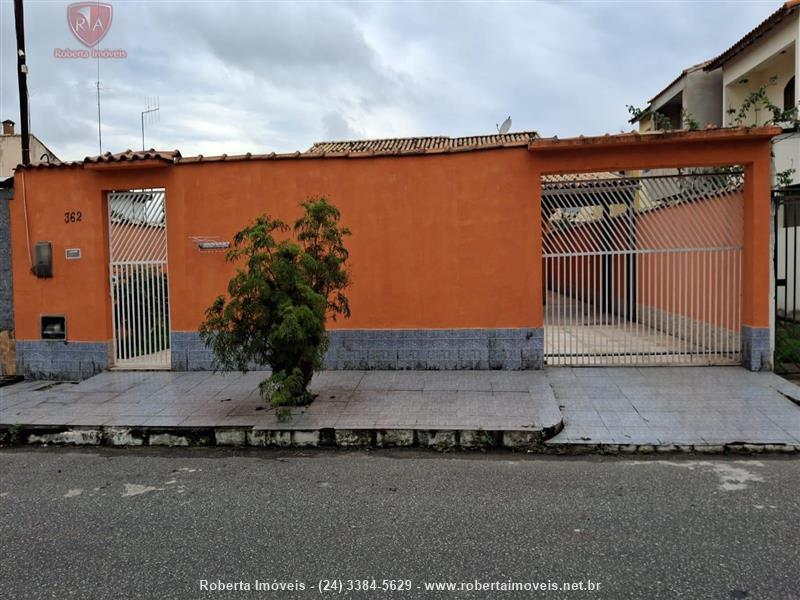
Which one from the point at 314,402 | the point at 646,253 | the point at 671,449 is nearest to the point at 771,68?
the point at 646,253

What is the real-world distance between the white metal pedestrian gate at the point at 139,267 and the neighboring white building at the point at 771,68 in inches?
419

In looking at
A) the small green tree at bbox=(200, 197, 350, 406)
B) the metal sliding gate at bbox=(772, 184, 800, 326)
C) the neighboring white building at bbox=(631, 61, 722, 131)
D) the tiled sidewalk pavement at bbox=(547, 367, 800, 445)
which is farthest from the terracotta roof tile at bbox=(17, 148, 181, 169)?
the neighboring white building at bbox=(631, 61, 722, 131)

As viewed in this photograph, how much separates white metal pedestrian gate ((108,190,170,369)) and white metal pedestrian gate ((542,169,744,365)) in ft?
17.9

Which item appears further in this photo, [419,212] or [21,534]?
[419,212]

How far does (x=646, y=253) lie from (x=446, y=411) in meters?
4.02

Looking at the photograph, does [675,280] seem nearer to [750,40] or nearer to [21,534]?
[21,534]

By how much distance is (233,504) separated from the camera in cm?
419

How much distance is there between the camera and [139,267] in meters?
8.53

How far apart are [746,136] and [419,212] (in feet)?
13.7

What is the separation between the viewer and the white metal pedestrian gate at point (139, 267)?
8500 mm

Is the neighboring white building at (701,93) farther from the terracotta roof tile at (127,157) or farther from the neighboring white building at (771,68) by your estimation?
the terracotta roof tile at (127,157)

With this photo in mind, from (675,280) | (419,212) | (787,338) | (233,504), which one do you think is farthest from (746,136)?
(233,504)

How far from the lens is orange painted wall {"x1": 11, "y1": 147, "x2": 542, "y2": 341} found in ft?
26.0

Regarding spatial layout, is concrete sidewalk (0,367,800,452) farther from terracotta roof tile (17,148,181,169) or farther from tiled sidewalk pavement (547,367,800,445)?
terracotta roof tile (17,148,181,169)
